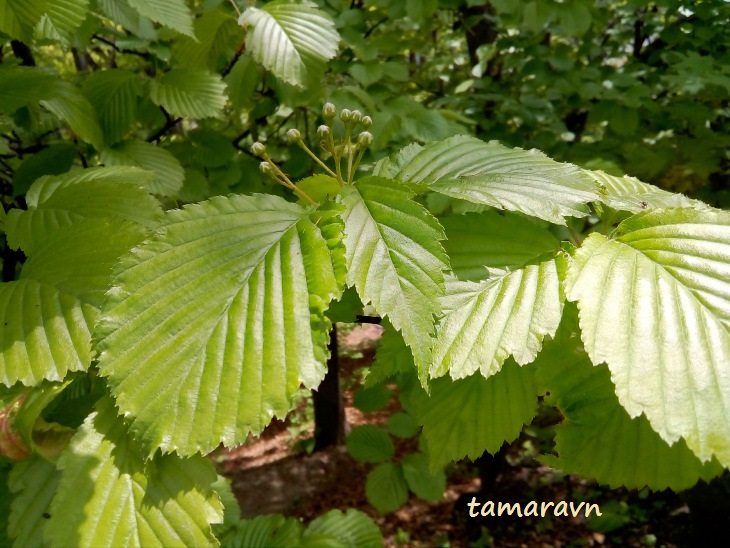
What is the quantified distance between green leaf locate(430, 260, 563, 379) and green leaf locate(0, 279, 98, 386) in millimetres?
595

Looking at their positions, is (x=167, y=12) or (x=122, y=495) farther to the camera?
(x=167, y=12)

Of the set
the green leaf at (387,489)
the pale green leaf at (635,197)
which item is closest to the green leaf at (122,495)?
the pale green leaf at (635,197)

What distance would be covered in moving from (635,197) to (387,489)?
3105mm

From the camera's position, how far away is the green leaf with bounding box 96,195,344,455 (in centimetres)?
69

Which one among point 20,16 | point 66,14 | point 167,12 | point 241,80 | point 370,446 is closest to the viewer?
point 20,16

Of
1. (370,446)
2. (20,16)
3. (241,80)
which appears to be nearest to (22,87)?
(20,16)

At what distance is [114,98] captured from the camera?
1970 millimetres

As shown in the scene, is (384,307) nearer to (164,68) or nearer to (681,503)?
(164,68)

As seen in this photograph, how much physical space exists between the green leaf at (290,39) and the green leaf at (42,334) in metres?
1.13

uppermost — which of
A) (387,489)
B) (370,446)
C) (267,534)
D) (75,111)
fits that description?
(75,111)

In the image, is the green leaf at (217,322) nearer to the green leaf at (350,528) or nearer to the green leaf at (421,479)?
the green leaf at (350,528)

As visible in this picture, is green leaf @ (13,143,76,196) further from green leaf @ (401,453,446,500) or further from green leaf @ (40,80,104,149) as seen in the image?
green leaf @ (401,453,446,500)

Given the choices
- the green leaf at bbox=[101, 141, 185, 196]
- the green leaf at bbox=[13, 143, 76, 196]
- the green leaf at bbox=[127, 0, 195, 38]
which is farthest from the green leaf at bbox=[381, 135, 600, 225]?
the green leaf at bbox=[13, 143, 76, 196]

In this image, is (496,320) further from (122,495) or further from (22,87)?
(22,87)
